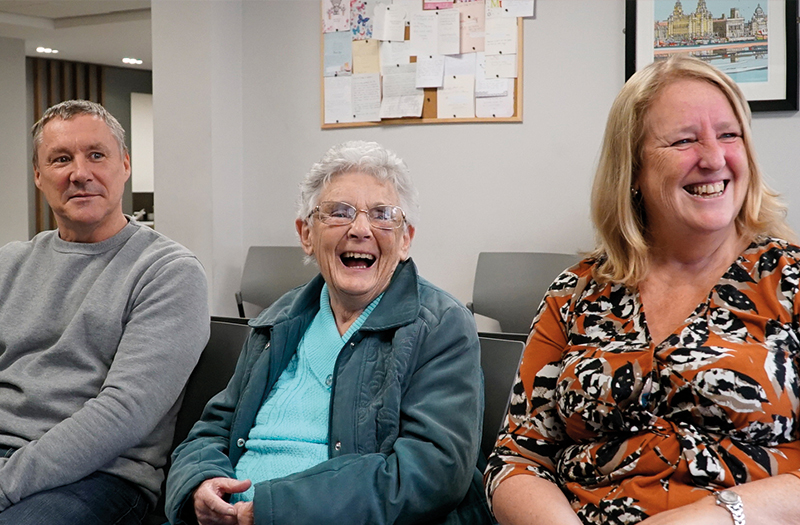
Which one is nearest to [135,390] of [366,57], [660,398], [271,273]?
[660,398]

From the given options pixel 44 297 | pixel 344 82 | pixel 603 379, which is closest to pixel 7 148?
pixel 344 82

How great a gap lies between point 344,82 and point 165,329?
246cm

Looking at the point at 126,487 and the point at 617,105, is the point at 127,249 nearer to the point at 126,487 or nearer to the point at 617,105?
the point at 126,487

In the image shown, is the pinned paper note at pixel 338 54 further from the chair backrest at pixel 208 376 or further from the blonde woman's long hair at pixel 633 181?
the blonde woman's long hair at pixel 633 181

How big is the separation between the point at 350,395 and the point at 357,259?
32 centimetres

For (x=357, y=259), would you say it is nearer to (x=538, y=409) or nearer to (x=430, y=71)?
(x=538, y=409)

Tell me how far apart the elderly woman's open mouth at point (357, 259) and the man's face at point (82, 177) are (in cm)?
74

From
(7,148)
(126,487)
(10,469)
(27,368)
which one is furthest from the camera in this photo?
(7,148)

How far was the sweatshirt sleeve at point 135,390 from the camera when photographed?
1631 mm

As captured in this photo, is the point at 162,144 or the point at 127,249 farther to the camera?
the point at 162,144

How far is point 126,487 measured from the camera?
1.75m

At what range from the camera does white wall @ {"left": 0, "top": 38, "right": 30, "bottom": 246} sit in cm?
754

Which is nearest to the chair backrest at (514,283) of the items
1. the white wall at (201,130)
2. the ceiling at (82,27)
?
the white wall at (201,130)

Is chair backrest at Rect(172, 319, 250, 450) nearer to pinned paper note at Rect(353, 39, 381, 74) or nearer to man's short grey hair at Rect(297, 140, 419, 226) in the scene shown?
man's short grey hair at Rect(297, 140, 419, 226)
